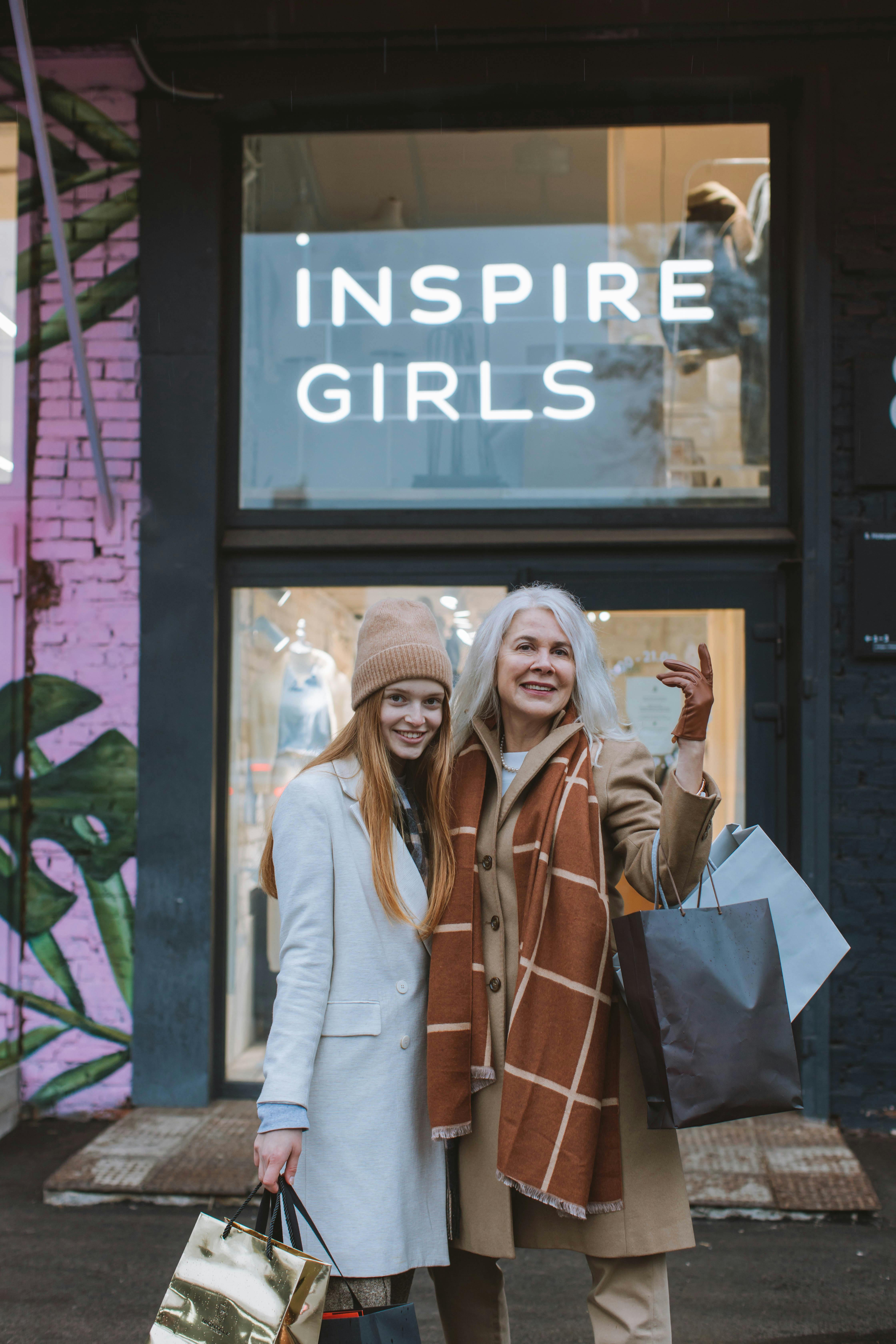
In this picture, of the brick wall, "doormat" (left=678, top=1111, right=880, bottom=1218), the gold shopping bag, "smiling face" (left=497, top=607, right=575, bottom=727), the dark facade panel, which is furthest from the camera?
the dark facade panel

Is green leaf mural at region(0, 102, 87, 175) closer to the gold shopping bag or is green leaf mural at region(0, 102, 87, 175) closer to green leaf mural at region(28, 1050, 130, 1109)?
green leaf mural at region(28, 1050, 130, 1109)

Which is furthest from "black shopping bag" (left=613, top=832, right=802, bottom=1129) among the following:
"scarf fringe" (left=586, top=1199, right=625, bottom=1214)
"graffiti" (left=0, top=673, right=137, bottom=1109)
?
"graffiti" (left=0, top=673, right=137, bottom=1109)

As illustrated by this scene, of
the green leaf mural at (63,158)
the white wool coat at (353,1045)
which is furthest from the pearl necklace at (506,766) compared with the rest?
the green leaf mural at (63,158)

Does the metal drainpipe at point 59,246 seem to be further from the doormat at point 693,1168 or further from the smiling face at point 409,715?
the smiling face at point 409,715

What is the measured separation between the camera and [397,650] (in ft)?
6.66

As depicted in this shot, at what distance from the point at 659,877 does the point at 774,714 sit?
2.79 metres

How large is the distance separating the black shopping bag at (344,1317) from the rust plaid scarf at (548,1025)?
28cm

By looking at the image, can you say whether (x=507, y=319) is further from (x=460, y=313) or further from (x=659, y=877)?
(x=659, y=877)

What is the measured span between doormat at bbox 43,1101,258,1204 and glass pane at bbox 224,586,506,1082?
1.37ft

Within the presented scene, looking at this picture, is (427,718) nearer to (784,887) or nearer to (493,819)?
(493,819)

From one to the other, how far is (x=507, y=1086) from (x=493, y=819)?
19.6 inches

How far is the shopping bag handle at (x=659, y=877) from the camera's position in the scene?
1.86 meters

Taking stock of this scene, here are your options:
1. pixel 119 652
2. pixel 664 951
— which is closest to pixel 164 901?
pixel 119 652

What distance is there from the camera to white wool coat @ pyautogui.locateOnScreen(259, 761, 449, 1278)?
1.87 m
